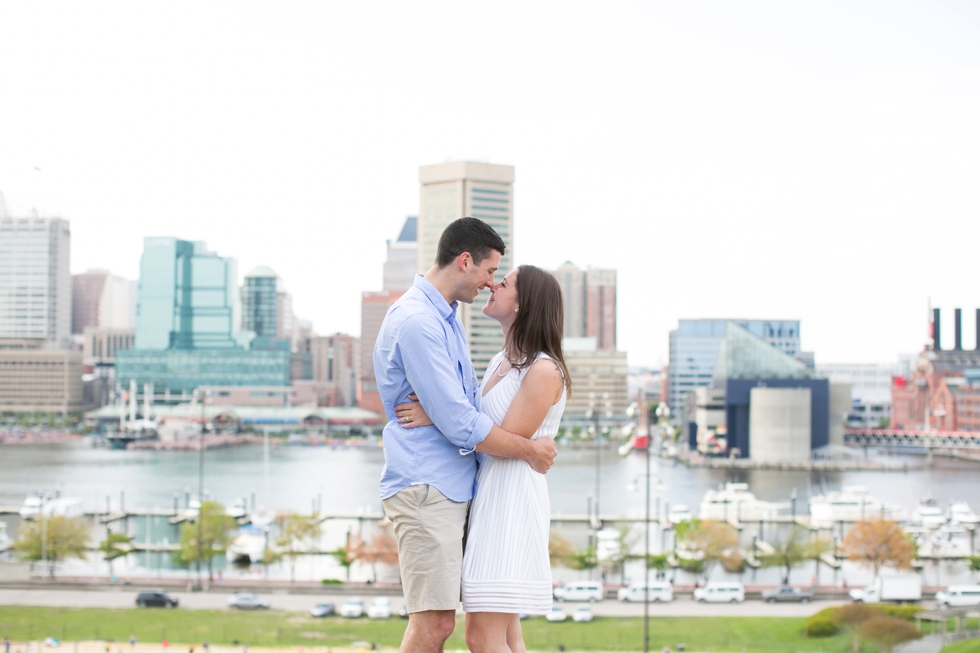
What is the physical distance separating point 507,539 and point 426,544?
0.60 feet

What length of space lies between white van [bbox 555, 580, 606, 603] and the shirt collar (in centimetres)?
1104

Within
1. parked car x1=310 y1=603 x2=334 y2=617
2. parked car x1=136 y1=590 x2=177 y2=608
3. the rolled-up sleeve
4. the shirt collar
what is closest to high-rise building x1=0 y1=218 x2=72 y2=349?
parked car x1=136 y1=590 x2=177 y2=608

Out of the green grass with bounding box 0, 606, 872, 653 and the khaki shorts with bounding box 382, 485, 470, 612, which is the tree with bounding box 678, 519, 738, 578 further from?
the khaki shorts with bounding box 382, 485, 470, 612

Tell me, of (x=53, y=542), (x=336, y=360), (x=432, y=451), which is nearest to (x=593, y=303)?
(x=336, y=360)

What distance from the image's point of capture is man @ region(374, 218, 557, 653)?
165cm

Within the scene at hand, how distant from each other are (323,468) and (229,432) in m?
18.2

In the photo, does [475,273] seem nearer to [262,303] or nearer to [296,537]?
[296,537]

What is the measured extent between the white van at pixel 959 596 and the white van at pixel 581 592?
4771 mm

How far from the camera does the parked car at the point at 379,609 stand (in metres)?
11.3

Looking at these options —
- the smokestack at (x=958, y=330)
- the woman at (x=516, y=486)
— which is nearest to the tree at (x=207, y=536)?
the woman at (x=516, y=486)

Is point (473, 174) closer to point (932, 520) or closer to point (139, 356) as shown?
point (139, 356)

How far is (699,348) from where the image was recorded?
178ft

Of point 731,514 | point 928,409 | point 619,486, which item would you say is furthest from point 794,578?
point 928,409

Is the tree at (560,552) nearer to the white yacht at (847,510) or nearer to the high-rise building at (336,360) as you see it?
the white yacht at (847,510)
